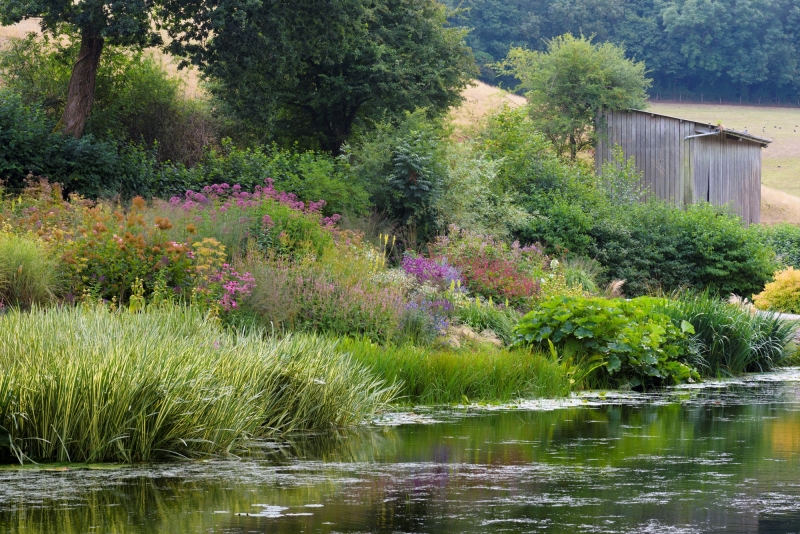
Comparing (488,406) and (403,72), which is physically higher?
(403,72)

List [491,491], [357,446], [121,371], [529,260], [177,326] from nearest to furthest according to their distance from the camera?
[491,491] < [121,371] < [357,446] < [177,326] < [529,260]

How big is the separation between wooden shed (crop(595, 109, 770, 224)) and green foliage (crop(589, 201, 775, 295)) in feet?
21.2

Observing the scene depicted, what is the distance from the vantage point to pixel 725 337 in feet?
46.5

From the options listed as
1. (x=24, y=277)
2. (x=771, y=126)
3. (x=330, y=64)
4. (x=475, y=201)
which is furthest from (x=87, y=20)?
(x=771, y=126)

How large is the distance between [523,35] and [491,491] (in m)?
62.0

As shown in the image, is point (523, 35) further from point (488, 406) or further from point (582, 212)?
point (488, 406)

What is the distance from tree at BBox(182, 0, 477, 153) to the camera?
21.3m

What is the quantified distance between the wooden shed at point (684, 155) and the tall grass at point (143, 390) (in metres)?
24.5

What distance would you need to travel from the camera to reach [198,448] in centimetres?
711

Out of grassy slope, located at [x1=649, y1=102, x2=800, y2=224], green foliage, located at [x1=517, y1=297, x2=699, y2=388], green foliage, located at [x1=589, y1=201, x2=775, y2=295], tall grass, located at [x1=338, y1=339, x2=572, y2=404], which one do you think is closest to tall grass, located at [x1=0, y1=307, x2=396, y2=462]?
tall grass, located at [x1=338, y1=339, x2=572, y2=404]

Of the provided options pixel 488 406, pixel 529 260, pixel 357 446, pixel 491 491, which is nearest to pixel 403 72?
pixel 529 260

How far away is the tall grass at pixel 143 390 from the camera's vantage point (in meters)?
6.67

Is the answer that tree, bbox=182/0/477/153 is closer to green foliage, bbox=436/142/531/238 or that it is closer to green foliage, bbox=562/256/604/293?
green foliage, bbox=436/142/531/238

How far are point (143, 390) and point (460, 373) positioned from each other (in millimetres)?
4485
